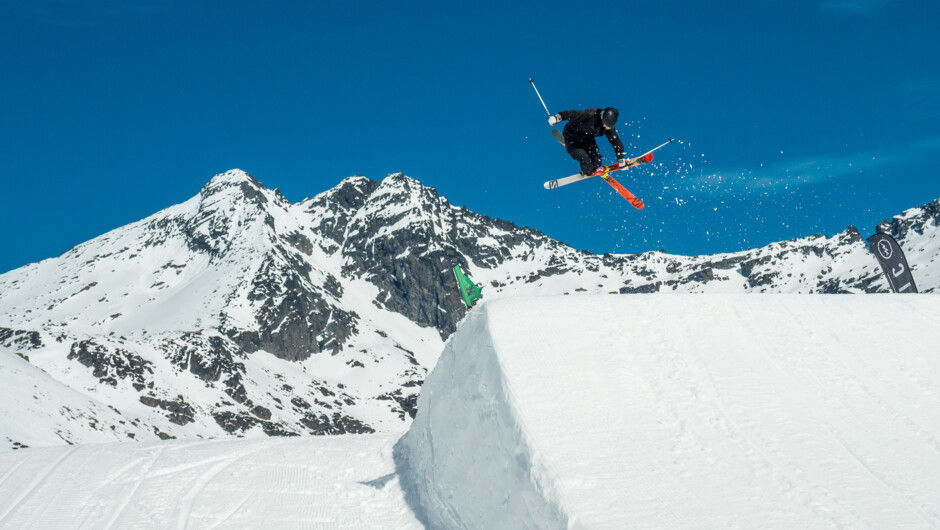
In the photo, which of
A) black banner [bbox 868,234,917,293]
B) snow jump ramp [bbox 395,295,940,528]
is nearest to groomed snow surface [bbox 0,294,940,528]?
snow jump ramp [bbox 395,295,940,528]

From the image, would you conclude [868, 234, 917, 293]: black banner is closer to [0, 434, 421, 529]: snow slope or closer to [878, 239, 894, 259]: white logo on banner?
[878, 239, 894, 259]: white logo on banner

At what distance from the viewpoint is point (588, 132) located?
16.6 metres

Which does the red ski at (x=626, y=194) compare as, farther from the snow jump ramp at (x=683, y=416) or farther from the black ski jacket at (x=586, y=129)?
the snow jump ramp at (x=683, y=416)

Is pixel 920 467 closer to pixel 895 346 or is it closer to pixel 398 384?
pixel 895 346

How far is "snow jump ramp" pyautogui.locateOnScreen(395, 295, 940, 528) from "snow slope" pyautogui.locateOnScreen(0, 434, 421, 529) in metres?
1.02

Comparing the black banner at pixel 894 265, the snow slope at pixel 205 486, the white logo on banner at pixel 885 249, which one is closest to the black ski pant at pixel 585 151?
the snow slope at pixel 205 486

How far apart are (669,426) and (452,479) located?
12.0 feet

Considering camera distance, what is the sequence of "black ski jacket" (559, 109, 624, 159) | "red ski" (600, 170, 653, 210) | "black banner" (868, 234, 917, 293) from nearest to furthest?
"black ski jacket" (559, 109, 624, 159), "red ski" (600, 170, 653, 210), "black banner" (868, 234, 917, 293)

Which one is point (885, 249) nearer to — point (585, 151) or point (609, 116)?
point (585, 151)

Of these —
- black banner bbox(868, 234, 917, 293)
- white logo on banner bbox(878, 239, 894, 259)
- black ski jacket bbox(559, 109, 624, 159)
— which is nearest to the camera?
black ski jacket bbox(559, 109, 624, 159)

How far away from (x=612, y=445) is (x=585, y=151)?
9.36 meters

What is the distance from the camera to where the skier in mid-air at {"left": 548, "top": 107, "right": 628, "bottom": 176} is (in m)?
→ 15.9

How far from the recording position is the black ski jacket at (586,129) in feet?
53.3

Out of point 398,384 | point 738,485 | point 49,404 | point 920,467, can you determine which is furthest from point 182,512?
point 398,384
